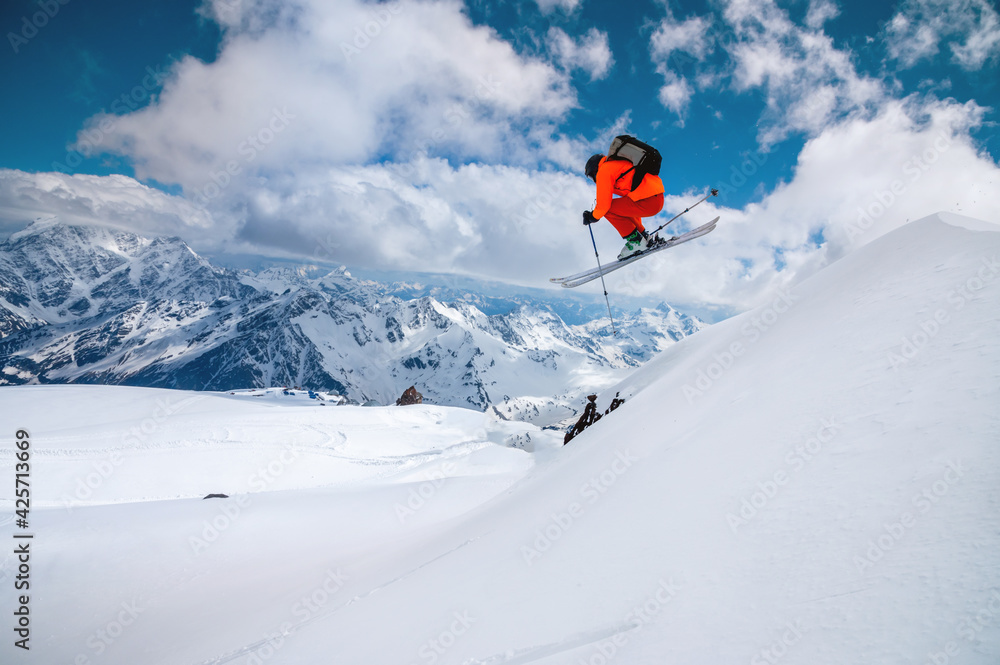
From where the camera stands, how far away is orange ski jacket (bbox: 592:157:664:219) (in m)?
7.64

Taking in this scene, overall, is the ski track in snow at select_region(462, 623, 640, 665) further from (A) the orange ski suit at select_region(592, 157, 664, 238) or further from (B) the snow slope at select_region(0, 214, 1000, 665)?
(A) the orange ski suit at select_region(592, 157, 664, 238)

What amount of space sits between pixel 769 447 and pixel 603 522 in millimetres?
1624

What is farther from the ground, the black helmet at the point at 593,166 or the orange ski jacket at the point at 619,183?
the black helmet at the point at 593,166

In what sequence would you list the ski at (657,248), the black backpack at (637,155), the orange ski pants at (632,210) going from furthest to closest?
the ski at (657,248) < the orange ski pants at (632,210) < the black backpack at (637,155)

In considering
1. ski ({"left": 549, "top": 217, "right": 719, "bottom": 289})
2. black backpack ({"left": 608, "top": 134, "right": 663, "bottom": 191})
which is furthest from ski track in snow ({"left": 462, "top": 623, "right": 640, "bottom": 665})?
ski ({"left": 549, "top": 217, "right": 719, "bottom": 289})

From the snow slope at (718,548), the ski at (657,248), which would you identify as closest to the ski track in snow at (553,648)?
the snow slope at (718,548)

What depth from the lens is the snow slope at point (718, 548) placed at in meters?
1.79

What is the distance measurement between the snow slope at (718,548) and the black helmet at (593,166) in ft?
15.0

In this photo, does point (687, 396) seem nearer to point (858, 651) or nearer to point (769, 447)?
point (769, 447)

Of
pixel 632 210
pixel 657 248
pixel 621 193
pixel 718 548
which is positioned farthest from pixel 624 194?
pixel 718 548

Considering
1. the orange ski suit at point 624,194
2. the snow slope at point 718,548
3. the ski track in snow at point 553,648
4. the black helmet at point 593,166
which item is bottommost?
the ski track in snow at point 553,648

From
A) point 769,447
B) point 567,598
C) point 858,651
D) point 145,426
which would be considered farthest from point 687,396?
point 145,426

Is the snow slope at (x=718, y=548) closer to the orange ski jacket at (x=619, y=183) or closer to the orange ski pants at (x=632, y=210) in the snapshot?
the orange ski pants at (x=632, y=210)

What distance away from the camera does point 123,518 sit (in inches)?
325
